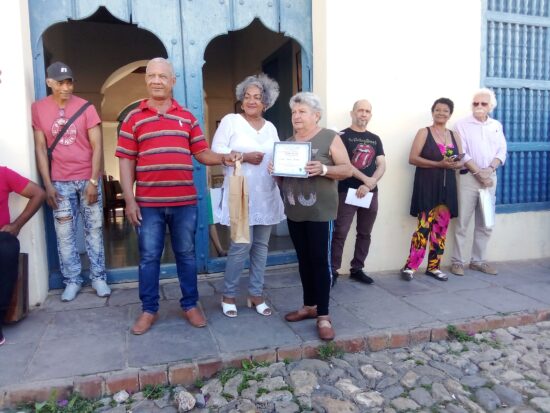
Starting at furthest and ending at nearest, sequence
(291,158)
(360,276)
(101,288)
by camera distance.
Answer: (360,276), (101,288), (291,158)

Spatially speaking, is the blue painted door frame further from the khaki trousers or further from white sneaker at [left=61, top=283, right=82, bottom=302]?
the khaki trousers

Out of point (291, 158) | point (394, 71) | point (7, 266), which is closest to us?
point (291, 158)

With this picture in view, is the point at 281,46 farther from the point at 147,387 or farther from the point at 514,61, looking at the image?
the point at 147,387

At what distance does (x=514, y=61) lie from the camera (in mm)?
5469

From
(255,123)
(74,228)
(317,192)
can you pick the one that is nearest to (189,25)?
(255,123)

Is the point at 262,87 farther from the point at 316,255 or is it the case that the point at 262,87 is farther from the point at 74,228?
the point at 74,228

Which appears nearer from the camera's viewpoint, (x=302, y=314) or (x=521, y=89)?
(x=302, y=314)

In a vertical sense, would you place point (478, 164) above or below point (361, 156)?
below

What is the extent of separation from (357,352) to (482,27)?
394cm

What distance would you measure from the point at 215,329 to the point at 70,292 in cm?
152

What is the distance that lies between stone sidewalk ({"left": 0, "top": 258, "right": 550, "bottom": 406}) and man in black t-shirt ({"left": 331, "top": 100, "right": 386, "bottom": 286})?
45cm

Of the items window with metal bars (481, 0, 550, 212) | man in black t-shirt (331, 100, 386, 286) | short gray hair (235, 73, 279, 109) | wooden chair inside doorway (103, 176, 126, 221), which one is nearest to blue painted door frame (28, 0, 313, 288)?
man in black t-shirt (331, 100, 386, 286)

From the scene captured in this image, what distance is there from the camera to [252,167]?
359 cm

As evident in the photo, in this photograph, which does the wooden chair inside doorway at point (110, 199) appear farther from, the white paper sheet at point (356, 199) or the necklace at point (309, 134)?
the necklace at point (309, 134)
